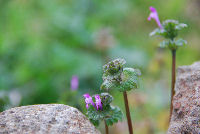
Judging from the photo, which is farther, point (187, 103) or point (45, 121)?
point (187, 103)

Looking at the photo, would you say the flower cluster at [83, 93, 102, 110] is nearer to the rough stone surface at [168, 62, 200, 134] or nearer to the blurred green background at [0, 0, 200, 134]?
the rough stone surface at [168, 62, 200, 134]

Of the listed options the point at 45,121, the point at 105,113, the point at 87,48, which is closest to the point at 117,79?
the point at 105,113

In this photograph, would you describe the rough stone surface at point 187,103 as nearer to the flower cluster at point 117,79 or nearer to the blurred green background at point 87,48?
the flower cluster at point 117,79

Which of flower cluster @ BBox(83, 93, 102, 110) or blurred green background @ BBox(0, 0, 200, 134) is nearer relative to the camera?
flower cluster @ BBox(83, 93, 102, 110)

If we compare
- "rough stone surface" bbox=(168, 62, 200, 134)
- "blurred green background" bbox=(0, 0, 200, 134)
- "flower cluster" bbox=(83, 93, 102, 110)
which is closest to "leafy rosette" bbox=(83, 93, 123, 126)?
"flower cluster" bbox=(83, 93, 102, 110)

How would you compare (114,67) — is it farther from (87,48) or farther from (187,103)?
(87,48)

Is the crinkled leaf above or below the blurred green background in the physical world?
below
